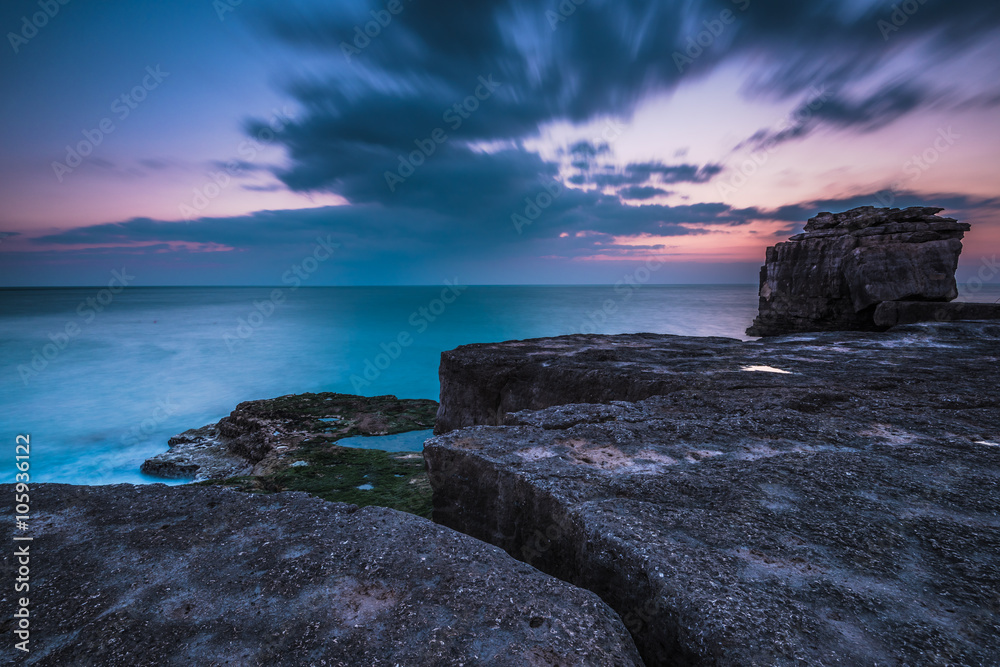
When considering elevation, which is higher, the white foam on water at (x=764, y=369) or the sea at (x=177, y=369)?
the white foam on water at (x=764, y=369)

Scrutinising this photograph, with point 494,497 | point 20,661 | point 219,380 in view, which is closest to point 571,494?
point 494,497

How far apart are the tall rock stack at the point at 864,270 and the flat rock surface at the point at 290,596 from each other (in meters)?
17.0

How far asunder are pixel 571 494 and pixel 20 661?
282 cm

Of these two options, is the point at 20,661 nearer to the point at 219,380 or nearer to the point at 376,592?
the point at 376,592

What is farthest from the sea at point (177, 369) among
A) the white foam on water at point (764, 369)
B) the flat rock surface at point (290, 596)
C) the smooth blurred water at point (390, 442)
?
the white foam on water at point (764, 369)

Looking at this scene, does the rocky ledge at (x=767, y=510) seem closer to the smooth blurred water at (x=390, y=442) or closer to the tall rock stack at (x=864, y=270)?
the smooth blurred water at (x=390, y=442)

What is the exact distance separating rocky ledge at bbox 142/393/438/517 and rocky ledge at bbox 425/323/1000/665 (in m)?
4.19

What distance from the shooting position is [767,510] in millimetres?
2711

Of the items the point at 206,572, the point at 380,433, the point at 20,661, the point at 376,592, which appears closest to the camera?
the point at 20,661

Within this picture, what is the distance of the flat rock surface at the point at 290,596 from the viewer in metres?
1.86

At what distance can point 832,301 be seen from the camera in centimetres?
2016

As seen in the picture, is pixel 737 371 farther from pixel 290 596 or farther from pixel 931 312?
pixel 931 312

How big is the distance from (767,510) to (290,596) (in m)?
2.78

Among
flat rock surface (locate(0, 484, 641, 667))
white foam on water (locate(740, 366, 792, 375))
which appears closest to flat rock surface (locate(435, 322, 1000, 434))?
white foam on water (locate(740, 366, 792, 375))
